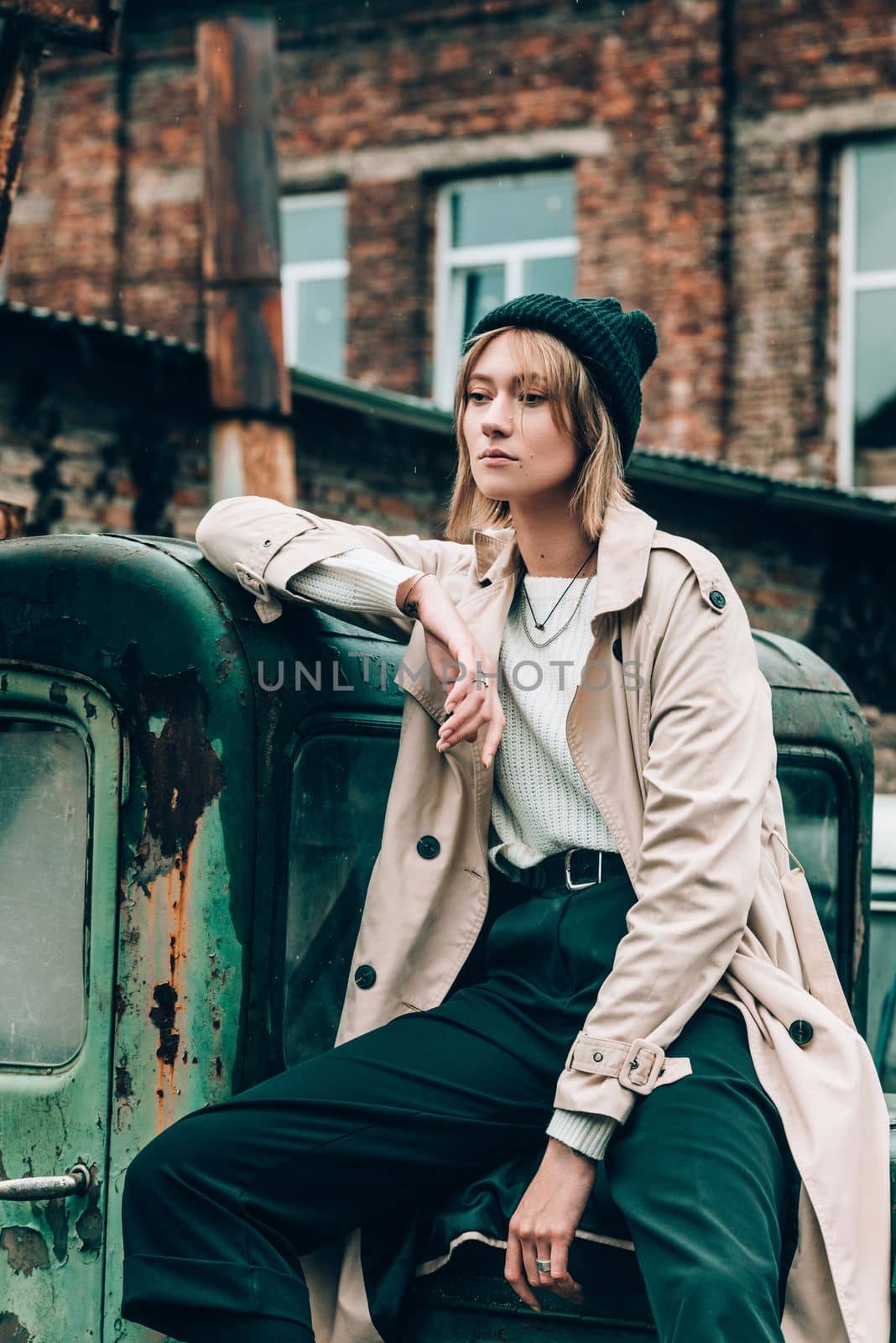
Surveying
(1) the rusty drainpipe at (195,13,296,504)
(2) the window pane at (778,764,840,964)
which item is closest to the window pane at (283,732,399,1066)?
(2) the window pane at (778,764,840,964)

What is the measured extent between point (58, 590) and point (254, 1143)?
0.89 metres

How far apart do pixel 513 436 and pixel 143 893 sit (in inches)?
33.6

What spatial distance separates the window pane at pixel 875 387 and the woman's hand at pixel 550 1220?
9210mm

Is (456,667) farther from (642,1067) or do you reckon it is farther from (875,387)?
(875,387)

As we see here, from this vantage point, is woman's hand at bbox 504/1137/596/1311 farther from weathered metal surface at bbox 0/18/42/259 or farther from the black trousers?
weathered metal surface at bbox 0/18/42/259

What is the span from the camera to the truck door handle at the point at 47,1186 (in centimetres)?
245

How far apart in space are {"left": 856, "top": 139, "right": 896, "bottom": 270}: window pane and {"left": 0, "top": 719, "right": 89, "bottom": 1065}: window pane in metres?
9.25

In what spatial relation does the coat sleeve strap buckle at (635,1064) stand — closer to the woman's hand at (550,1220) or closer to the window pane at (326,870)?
the woman's hand at (550,1220)

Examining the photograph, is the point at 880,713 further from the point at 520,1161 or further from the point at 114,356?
the point at 520,1161

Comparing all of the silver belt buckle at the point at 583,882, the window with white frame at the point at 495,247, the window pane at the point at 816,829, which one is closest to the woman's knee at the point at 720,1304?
the silver belt buckle at the point at 583,882

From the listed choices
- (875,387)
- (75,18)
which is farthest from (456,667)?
(875,387)

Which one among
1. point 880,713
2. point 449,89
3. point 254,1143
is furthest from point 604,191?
point 254,1143

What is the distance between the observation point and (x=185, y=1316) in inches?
86.4

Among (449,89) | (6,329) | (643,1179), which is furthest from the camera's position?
(449,89)
